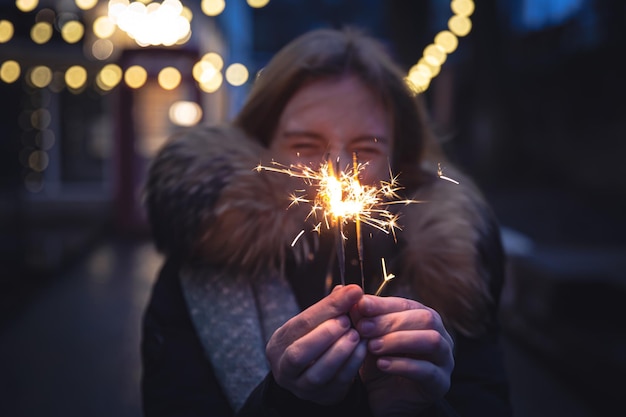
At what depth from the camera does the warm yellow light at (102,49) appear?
1251 centimetres

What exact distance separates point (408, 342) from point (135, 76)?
10936 millimetres

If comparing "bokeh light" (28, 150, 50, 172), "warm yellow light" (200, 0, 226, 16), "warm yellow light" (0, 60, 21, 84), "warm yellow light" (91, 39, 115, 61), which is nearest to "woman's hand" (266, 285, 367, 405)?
"warm yellow light" (200, 0, 226, 16)

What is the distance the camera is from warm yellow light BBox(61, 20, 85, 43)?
458 inches

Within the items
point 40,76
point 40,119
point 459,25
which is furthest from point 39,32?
point 40,119

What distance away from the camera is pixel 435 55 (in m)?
5.98

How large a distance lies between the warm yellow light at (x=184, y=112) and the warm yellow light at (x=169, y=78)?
0.36 metres

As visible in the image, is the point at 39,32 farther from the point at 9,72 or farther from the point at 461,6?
the point at 461,6

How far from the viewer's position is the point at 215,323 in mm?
1717

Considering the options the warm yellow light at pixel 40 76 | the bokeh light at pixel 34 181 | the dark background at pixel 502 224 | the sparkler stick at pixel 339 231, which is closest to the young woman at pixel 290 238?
the sparkler stick at pixel 339 231

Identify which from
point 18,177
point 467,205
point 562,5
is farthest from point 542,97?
point 467,205

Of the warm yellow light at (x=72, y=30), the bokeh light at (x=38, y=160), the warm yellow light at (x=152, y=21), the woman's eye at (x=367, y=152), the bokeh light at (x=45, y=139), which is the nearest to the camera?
the woman's eye at (x=367, y=152)

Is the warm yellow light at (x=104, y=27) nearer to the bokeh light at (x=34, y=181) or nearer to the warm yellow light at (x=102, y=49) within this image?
the warm yellow light at (x=102, y=49)

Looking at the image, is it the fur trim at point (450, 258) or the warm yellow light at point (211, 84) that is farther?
the warm yellow light at point (211, 84)

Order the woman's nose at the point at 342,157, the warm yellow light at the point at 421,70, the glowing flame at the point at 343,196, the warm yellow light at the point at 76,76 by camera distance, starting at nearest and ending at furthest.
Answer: the glowing flame at the point at 343,196
the woman's nose at the point at 342,157
the warm yellow light at the point at 421,70
the warm yellow light at the point at 76,76
